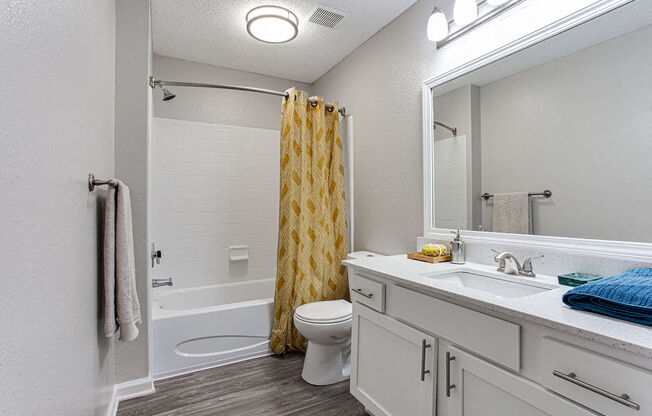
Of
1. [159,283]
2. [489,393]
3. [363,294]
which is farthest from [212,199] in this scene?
[489,393]

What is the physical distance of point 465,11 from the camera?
1.62 metres

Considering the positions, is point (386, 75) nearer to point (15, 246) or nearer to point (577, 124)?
point (577, 124)

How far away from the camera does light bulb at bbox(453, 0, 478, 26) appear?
1.60 metres

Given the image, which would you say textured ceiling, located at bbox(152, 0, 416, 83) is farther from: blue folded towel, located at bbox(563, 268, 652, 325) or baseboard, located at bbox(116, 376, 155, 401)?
baseboard, located at bbox(116, 376, 155, 401)

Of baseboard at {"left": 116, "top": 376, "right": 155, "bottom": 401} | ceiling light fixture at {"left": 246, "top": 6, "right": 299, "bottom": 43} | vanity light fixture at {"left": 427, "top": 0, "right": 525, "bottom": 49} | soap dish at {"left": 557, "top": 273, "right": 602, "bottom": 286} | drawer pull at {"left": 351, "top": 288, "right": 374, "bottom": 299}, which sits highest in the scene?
ceiling light fixture at {"left": 246, "top": 6, "right": 299, "bottom": 43}

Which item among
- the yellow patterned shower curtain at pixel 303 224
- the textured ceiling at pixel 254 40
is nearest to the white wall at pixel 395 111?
the textured ceiling at pixel 254 40

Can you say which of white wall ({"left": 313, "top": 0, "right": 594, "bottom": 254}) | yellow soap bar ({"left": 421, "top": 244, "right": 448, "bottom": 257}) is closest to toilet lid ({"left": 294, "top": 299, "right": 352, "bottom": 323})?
white wall ({"left": 313, "top": 0, "right": 594, "bottom": 254})

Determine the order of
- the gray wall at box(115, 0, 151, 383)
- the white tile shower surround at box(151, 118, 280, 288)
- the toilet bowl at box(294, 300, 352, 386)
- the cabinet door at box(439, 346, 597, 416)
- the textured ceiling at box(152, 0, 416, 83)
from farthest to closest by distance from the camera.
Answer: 1. the white tile shower surround at box(151, 118, 280, 288)
2. the textured ceiling at box(152, 0, 416, 83)
3. the toilet bowl at box(294, 300, 352, 386)
4. the gray wall at box(115, 0, 151, 383)
5. the cabinet door at box(439, 346, 597, 416)

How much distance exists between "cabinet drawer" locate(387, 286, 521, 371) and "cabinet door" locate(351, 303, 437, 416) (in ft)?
0.21

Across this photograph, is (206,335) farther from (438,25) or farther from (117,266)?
(438,25)

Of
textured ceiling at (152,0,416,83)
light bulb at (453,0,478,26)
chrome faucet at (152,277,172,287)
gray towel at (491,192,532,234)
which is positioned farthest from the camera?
chrome faucet at (152,277,172,287)

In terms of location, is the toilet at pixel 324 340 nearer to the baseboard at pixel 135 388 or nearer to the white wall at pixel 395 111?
the white wall at pixel 395 111

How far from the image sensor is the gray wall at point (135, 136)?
184 cm

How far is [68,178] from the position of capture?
969 millimetres
